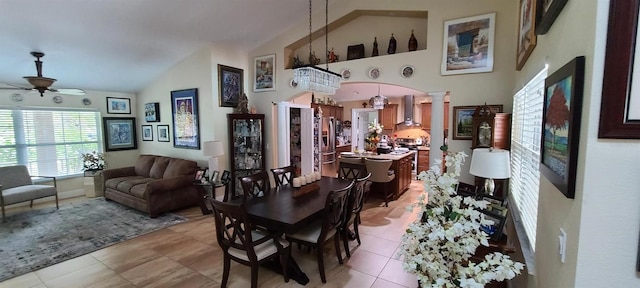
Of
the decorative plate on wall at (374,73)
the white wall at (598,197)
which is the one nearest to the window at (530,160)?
the white wall at (598,197)

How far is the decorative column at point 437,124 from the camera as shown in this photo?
12.8ft

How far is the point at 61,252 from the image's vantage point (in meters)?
3.25

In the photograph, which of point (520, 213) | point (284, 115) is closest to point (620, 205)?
point (520, 213)

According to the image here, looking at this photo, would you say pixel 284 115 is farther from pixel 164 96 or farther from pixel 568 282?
pixel 568 282

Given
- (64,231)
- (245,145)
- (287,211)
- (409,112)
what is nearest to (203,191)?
(245,145)

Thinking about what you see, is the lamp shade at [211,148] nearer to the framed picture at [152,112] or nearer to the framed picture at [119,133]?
the framed picture at [152,112]

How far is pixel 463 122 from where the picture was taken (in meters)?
3.69

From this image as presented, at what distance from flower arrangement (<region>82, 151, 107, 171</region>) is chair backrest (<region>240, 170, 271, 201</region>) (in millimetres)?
4380

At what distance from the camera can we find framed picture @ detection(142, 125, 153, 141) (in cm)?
611

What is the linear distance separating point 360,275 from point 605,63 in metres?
2.55

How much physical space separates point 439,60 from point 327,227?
286cm

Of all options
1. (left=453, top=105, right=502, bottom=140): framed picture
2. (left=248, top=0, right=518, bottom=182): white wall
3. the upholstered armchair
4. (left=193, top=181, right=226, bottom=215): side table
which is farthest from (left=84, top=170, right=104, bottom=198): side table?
(left=453, top=105, right=502, bottom=140): framed picture

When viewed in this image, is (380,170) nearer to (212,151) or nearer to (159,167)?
(212,151)

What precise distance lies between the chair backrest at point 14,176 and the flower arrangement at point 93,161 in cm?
88
